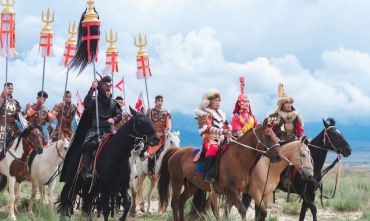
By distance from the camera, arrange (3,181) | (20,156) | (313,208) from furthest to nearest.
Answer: (3,181) → (20,156) → (313,208)

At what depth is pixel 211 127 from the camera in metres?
10.1

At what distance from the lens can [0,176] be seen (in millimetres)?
13547

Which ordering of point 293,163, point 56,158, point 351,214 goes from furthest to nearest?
1. point 351,214
2. point 56,158
3. point 293,163

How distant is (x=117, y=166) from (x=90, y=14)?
3408 mm

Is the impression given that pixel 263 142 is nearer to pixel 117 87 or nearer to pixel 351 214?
pixel 351 214

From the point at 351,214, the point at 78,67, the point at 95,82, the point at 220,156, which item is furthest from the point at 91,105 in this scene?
the point at 351,214

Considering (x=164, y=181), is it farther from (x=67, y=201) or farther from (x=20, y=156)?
(x=20, y=156)

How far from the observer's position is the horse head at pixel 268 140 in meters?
9.38

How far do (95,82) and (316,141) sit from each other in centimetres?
430

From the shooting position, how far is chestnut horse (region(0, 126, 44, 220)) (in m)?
12.0

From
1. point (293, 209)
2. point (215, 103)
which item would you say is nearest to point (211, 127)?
point (215, 103)

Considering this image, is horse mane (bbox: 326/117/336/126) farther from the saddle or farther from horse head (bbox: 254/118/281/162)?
the saddle

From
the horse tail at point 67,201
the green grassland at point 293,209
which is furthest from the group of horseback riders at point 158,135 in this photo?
the green grassland at point 293,209

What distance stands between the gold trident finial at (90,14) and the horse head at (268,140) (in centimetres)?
416
